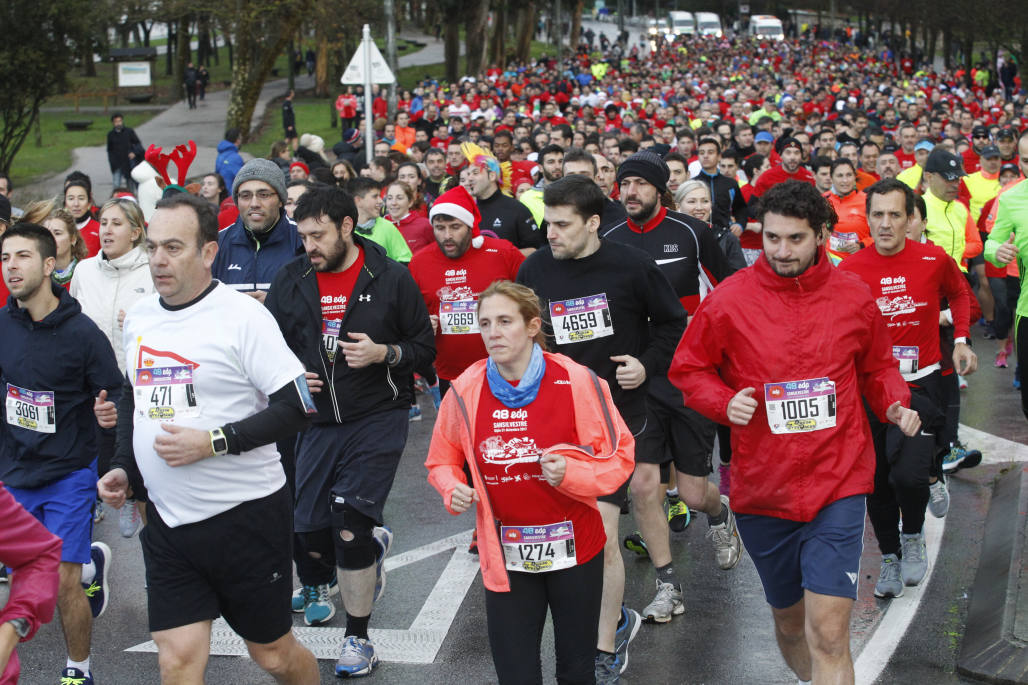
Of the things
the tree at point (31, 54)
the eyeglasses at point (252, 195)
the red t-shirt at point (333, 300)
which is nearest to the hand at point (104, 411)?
the red t-shirt at point (333, 300)

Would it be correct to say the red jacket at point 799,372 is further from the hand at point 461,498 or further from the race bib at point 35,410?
the race bib at point 35,410

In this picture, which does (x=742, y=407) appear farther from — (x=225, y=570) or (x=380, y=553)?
(x=380, y=553)

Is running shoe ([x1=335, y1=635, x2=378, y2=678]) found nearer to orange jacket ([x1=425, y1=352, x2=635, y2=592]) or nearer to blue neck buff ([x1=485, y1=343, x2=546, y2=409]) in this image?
orange jacket ([x1=425, y1=352, x2=635, y2=592])

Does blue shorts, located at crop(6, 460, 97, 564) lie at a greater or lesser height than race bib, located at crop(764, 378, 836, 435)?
lesser

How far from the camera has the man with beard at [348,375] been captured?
20.0 feet

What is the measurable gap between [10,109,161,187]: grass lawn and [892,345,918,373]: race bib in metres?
30.8

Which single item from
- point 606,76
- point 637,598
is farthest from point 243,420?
point 606,76

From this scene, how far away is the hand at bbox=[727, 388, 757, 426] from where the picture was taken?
485cm

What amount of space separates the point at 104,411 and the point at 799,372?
3072 mm

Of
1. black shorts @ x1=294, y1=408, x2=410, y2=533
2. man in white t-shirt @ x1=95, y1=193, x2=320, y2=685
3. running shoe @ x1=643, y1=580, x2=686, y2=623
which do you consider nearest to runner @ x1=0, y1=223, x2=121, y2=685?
black shorts @ x1=294, y1=408, x2=410, y2=533

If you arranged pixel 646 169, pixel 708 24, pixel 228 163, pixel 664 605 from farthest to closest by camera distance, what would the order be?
pixel 708 24 < pixel 228 163 < pixel 646 169 < pixel 664 605

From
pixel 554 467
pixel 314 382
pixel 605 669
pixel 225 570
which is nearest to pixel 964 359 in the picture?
pixel 605 669

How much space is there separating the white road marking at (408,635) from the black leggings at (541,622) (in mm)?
1647

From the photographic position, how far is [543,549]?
462 cm
